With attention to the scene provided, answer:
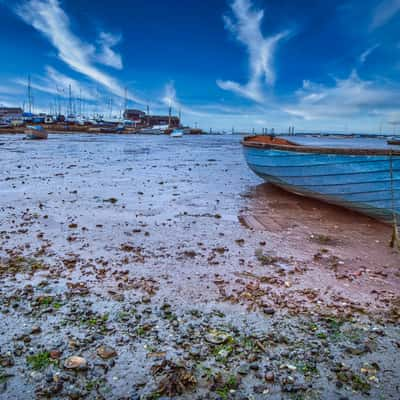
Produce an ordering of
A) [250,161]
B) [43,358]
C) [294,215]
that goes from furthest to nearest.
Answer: [250,161] < [294,215] < [43,358]

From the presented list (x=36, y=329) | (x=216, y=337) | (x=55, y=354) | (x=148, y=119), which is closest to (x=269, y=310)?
(x=216, y=337)

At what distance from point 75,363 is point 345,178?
20.1 feet

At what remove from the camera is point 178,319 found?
2.84 metres

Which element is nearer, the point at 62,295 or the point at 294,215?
the point at 62,295

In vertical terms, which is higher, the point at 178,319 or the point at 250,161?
the point at 250,161

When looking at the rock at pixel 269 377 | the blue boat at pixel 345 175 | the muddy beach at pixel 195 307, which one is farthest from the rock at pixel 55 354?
the blue boat at pixel 345 175

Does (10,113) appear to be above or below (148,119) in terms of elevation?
below

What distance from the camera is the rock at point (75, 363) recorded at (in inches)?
86.3

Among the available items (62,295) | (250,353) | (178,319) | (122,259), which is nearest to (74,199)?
(122,259)

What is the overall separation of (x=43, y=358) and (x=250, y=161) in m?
8.63

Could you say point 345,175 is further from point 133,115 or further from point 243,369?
point 133,115

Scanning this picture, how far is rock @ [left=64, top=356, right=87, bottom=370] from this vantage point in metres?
2.19

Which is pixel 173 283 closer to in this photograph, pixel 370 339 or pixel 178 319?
pixel 178 319

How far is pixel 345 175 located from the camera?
6582 mm
